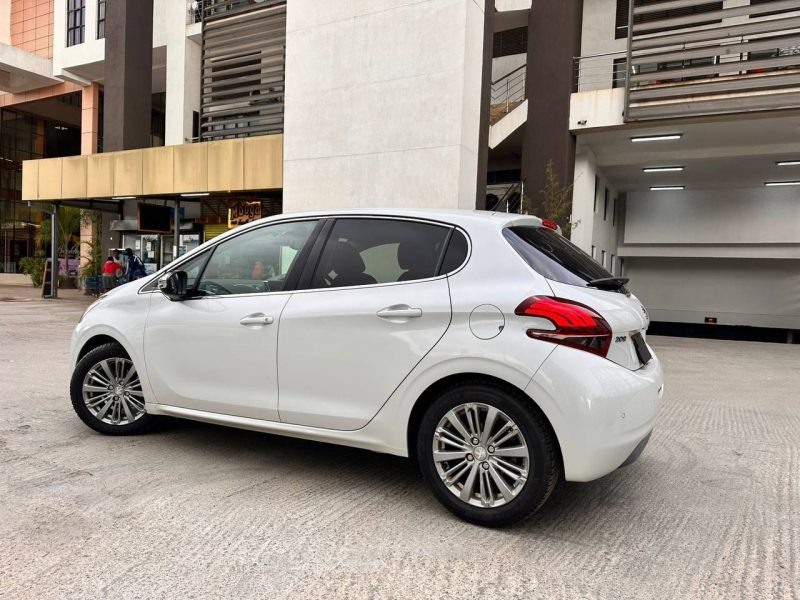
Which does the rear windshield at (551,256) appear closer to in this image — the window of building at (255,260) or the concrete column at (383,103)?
the window of building at (255,260)

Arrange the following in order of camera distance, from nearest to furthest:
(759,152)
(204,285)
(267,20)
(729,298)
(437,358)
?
1. (437,358)
2. (204,285)
3. (267,20)
4. (759,152)
5. (729,298)

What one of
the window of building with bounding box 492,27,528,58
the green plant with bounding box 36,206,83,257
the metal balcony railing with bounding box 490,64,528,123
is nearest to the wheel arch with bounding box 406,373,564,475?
the metal balcony railing with bounding box 490,64,528,123

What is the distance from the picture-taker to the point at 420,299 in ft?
10.6

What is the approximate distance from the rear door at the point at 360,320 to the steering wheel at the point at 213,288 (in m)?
0.62

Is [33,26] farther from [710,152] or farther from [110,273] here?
[710,152]

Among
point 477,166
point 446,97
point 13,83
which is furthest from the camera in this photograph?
point 13,83

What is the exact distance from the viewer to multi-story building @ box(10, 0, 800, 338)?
39.9 feet

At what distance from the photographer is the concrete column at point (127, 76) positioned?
18953 millimetres

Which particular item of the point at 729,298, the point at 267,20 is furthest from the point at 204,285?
the point at 729,298

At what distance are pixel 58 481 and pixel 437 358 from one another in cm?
255

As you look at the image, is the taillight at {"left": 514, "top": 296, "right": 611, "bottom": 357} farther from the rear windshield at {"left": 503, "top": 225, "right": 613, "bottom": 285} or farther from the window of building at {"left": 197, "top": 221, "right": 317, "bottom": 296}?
the window of building at {"left": 197, "top": 221, "right": 317, "bottom": 296}

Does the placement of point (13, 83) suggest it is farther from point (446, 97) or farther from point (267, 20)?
point (446, 97)

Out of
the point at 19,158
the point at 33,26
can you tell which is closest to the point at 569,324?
the point at 33,26

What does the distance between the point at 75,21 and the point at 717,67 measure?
25810mm
